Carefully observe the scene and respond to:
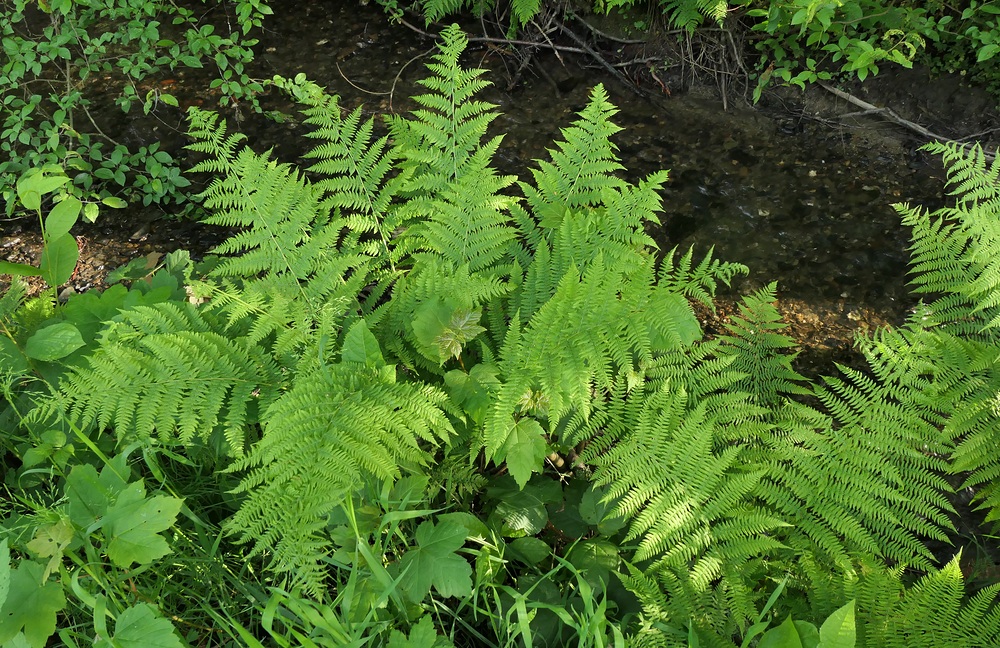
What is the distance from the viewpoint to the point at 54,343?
213cm

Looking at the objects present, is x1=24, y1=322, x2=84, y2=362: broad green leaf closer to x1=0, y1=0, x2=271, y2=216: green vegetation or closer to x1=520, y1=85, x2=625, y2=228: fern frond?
x1=0, y1=0, x2=271, y2=216: green vegetation

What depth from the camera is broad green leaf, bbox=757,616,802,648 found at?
1453mm

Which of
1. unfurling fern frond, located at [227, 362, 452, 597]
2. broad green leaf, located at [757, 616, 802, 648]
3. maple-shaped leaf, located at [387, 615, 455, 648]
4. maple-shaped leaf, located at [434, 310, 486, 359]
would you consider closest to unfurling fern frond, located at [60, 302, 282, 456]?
unfurling fern frond, located at [227, 362, 452, 597]

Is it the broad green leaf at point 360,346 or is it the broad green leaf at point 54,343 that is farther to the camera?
the broad green leaf at point 54,343

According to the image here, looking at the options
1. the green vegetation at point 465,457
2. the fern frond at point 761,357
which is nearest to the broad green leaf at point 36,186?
the green vegetation at point 465,457

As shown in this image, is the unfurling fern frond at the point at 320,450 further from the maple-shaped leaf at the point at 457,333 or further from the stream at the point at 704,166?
the stream at the point at 704,166

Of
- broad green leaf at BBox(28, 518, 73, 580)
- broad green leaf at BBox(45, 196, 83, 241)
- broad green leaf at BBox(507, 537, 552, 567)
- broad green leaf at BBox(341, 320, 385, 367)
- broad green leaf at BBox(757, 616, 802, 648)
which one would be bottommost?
broad green leaf at BBox(507, 537, 552, 567)

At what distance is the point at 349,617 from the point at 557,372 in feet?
2.93

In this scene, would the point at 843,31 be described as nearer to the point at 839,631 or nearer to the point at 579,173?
the point at 579,173

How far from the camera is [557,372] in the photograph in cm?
199

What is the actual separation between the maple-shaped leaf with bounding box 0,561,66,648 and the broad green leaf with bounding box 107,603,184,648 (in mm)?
237

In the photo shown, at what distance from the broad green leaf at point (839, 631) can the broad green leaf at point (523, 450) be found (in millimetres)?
851

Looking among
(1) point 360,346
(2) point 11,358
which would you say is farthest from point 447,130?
(2) point 11,358

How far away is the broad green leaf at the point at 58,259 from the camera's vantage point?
2.42m
